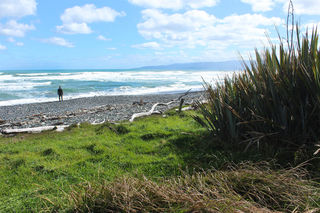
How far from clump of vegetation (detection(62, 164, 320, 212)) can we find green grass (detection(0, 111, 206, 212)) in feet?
1.32

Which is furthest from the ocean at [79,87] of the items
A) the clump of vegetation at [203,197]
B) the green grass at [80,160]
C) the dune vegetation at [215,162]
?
the clump of vegetation at [203,197]

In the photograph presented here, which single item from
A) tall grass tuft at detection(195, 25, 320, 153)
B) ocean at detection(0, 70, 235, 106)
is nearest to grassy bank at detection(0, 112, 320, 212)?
tall grass tuft at detection(195, 25, 320, 153)

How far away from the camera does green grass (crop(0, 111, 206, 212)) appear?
11.3 feet

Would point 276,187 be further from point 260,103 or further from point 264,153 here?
point 260,103

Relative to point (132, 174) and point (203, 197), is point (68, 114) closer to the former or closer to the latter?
point (132, 174)

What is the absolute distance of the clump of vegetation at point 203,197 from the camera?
7.75 ft

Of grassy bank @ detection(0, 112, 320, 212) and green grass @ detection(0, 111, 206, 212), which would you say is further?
green grass @ detection(0, 111, 206, 212)

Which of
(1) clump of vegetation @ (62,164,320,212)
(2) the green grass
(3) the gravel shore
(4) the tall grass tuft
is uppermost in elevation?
(4) the tall grass tuft

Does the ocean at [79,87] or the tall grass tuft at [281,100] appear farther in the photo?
the ocean at [79,87]

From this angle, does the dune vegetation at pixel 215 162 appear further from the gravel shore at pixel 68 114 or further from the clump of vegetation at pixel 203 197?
the gravel shore at pixel 68 114

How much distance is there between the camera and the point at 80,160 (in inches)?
183

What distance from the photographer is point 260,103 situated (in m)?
4.45

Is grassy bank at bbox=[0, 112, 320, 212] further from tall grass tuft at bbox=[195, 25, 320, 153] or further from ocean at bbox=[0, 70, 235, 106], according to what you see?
ocean at bbox=[0, 70, 235, 106]

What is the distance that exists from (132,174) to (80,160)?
1363mm
